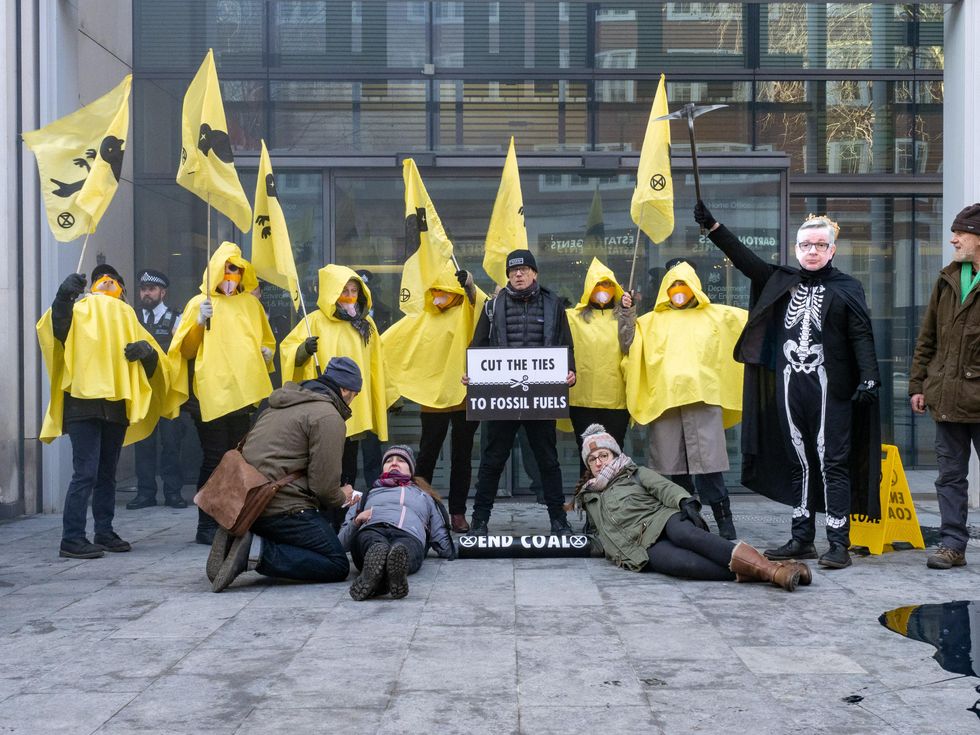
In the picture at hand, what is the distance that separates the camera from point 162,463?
10.7 meters

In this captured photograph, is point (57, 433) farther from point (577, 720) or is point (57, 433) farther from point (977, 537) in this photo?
point (977, 537)

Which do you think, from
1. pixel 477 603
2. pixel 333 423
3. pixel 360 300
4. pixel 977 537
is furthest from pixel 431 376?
pixel 977 537

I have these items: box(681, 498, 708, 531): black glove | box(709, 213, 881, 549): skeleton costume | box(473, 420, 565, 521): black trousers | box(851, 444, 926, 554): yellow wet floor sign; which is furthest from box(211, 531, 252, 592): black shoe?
box(851, 444, 926, 554): yellow wet floor sign

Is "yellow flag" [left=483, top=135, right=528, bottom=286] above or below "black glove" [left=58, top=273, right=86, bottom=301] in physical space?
above

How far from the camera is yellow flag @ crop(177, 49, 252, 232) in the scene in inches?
323

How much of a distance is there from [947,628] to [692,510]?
1.73 metres

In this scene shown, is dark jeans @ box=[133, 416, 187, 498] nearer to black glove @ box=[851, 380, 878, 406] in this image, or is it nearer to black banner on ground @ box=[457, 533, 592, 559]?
black banner on ground @ box=[457, 533, 592, 559]

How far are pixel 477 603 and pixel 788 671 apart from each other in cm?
187

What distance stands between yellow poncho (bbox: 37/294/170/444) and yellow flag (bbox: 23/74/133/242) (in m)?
0.56

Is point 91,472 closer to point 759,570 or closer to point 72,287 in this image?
point 72,287

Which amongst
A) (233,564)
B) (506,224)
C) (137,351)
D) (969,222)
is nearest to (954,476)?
(969,222)

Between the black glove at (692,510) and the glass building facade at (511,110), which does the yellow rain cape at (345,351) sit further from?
the black glove at (692,510)

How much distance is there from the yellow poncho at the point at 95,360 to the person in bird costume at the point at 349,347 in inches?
41.1

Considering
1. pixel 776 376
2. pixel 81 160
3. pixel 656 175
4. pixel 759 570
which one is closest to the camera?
pixel 759 570
